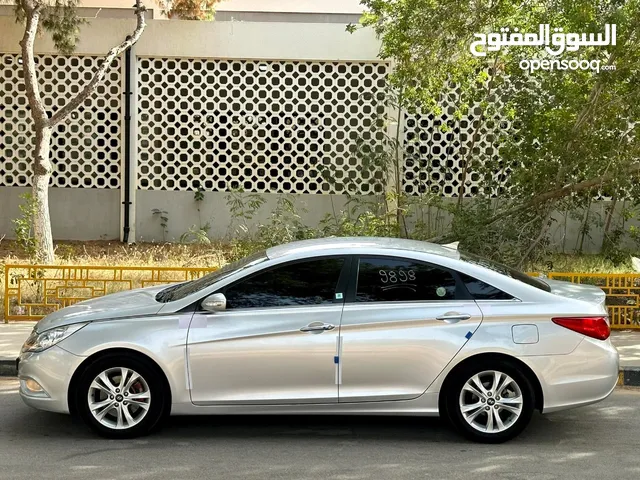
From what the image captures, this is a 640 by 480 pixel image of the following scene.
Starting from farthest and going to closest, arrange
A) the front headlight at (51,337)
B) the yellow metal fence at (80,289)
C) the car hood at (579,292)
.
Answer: the yellow metal fence at (80,289), the car hood at (579,292), the front headlight at (51,337)

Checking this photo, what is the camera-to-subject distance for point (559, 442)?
647 cm

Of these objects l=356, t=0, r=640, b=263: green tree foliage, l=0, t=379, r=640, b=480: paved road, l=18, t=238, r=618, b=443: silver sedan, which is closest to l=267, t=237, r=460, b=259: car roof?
l=18, t=238, r=618, b=443: silver sedan

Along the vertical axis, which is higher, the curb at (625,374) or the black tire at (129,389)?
the black tire at (129,389)

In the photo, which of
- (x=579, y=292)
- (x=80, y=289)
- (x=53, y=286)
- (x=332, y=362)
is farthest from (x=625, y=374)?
(x=53, y=286)

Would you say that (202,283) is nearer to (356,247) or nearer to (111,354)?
(111,354)

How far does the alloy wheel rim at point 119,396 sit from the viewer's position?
6.25 m

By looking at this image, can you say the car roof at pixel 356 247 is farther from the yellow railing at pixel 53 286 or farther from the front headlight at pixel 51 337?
the yellow railing at pixel 53 286

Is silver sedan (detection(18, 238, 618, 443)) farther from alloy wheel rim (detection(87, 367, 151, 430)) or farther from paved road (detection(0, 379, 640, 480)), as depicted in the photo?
paved road (detection(0, 379, 640, 480))

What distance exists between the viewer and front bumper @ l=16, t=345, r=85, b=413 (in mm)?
6246

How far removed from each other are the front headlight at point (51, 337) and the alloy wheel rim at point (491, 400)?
2.65m

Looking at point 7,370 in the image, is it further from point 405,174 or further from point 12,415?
point 405,174

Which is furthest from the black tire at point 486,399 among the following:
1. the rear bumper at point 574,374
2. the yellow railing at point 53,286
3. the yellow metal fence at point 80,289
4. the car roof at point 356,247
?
the yellow railing at point 53,286

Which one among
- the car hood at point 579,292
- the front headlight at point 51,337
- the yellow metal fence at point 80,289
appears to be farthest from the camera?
the yellow metal fence at point 80,289

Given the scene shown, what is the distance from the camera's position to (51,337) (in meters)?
6.38
